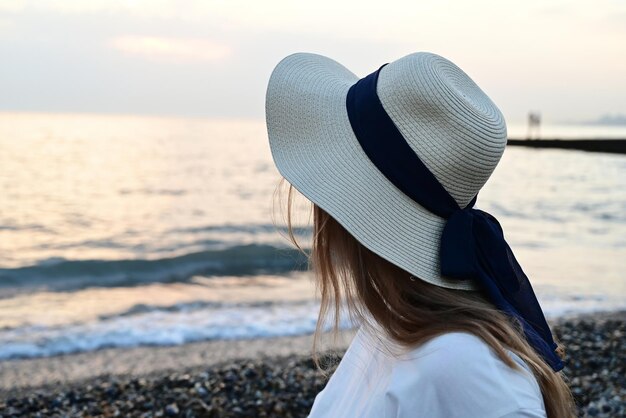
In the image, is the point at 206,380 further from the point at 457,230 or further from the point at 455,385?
the point at 455,385

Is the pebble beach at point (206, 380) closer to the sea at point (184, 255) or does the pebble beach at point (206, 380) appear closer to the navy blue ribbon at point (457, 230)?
the sea at point (184, 255)

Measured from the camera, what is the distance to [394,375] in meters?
1.23

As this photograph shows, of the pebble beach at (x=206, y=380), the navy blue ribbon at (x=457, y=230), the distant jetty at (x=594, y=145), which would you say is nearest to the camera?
the navy blue ribbon at (x=457, y=230)

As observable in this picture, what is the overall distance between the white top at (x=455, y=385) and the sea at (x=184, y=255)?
2.48 feet

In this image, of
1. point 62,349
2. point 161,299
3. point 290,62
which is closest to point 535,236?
point 161,299

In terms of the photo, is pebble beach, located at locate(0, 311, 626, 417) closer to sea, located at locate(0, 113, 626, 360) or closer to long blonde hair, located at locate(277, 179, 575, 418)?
sea, located at locate(0, 113, 626, 360)

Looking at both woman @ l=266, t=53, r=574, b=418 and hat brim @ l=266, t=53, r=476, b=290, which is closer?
woman @ l=266, t=53, r=574, b=418

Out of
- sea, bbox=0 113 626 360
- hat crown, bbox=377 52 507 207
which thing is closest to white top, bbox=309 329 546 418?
hat crown, bbox=377 52 507 207

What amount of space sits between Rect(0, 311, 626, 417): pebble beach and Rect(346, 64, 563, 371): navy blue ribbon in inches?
135

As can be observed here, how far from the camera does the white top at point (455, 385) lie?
3.60ft

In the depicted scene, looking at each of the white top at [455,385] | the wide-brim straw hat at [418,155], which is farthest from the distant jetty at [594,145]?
the white top at [455,385]

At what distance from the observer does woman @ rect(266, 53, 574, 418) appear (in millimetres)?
1215

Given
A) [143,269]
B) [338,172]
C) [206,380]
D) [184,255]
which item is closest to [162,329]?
[206,380]

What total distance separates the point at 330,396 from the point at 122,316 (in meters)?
7.10
